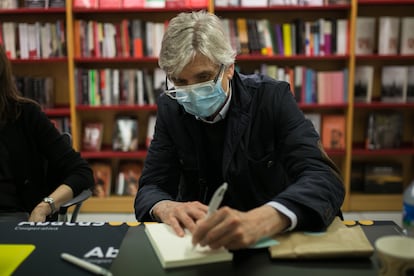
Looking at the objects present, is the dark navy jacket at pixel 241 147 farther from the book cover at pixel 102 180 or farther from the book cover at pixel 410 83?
the book cover at pixel 410 83

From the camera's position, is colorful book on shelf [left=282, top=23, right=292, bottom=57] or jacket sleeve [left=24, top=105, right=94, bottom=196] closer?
jacket sleeve [left=24, top=105, right=94, bottom=196]

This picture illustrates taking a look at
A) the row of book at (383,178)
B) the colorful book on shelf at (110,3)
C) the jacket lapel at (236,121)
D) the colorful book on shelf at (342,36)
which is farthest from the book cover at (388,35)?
the jacket lapel at (236,121)

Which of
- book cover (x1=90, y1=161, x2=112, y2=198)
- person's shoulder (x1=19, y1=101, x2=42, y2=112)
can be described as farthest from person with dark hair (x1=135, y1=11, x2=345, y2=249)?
book cover (x1=90, y1=161, x2=112, y2=198)

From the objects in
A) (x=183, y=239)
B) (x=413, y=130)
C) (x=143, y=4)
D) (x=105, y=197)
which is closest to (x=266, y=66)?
(x=143, y=4)

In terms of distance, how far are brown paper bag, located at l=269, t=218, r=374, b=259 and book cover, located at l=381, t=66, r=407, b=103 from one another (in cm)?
273

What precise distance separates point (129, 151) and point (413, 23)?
2.33 metres

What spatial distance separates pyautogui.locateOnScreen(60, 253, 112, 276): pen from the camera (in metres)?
0.92

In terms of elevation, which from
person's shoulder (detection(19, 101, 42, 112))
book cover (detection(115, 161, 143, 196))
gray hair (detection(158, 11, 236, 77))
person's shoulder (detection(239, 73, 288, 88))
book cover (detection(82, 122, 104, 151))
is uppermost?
gray hair (detection(158, 11, 236, 77))

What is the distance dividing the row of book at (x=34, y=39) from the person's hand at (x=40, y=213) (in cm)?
212

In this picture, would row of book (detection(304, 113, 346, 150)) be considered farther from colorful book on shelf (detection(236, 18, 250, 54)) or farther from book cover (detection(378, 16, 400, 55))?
colorful book on shelf (detection(236, 18, 250, 54))

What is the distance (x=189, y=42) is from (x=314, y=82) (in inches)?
93.1

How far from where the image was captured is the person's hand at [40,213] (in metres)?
1.58

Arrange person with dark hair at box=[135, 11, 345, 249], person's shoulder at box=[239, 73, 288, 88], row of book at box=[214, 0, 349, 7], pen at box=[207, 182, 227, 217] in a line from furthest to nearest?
row of book at box=[214, 0, 349, 7]
person's shoulder at box=[239, 73, 288, 88]
person with dark hair at box=[135, 11, 345, 249]
pen at box=[207, 182, 227, 217]

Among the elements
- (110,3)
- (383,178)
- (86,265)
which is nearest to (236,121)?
(86,265)
